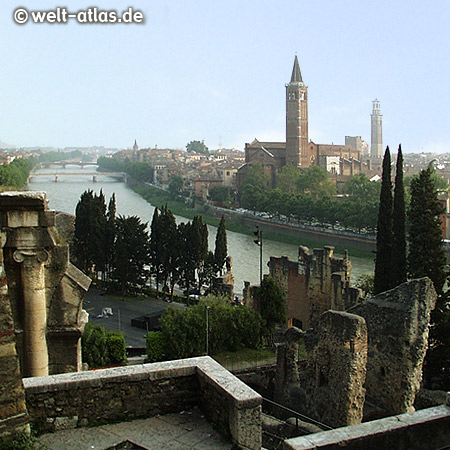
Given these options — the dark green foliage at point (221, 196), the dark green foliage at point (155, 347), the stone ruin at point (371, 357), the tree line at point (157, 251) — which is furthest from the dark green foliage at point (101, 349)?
the dark green foliage at point (221, 196)

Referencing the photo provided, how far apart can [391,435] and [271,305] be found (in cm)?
1107

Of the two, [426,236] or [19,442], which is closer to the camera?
[19,442]

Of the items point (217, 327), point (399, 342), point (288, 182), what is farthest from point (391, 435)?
point (288, 182)

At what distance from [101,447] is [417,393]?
6836 mm

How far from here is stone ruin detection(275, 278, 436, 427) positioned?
8508 mm

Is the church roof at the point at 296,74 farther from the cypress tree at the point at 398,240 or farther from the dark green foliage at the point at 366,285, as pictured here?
the cypress tree at the point at 398,240

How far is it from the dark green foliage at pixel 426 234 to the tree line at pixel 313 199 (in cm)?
2574

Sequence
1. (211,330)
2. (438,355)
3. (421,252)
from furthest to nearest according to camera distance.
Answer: (211,330) < (421,252) < (438,355)

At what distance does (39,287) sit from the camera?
20.4 ft

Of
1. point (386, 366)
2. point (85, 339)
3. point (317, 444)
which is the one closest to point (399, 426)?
point (317, 444)

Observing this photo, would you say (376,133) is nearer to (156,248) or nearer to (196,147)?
(196,147)

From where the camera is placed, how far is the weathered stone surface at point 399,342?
29.4ft

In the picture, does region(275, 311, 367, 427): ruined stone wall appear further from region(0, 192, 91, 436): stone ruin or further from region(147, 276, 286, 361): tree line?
region(147, 276, 286, 361): tree line

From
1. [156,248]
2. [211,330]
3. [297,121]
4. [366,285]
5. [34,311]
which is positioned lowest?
[366,285]
